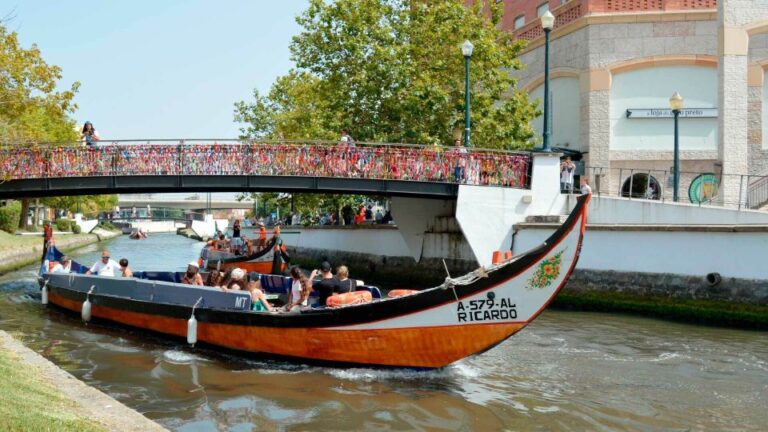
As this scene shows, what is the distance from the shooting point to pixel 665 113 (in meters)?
31.1

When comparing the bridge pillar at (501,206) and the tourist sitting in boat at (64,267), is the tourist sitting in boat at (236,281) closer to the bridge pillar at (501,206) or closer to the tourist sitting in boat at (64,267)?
the tourist sitting in boat at (64,267)

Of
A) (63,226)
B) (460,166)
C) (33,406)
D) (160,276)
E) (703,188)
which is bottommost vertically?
(63,226)

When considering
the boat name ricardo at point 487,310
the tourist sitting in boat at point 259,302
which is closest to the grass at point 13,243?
the tourist sitting in boat at point 259,302

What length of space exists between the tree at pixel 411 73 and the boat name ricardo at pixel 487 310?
19.7 m

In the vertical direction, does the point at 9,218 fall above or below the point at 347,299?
above

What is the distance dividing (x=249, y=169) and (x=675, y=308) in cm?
1293

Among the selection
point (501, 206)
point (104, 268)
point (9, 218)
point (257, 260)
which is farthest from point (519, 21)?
point (9, 218)

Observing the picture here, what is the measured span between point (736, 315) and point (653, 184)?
1395 cm

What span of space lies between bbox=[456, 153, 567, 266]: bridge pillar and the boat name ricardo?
39.7 feet

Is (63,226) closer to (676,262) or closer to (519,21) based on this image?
(519,21)

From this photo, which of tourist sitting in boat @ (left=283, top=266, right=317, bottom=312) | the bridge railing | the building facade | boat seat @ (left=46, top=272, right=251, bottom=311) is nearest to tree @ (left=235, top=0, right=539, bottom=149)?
the building facade

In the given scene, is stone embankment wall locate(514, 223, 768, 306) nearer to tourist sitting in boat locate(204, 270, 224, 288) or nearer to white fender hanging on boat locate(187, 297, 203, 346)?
tourist sitting in boat locate(204, 270, 224, 288)

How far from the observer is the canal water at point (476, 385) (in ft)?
35.3

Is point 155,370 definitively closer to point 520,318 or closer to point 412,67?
point 520,318
